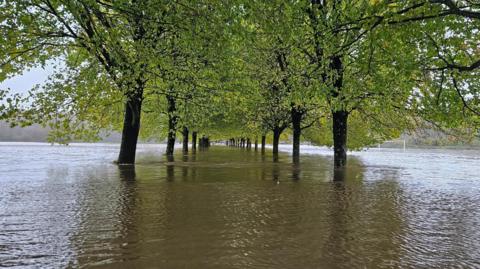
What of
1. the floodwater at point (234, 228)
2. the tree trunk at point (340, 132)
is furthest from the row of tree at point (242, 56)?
the floodwater at point (234, 228)

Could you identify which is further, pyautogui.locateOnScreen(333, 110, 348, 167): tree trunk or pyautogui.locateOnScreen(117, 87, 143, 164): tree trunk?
pyautogui.locateOnScreen(117, 87, 143, 164): tree trunk

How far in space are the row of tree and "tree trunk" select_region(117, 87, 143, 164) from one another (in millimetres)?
77

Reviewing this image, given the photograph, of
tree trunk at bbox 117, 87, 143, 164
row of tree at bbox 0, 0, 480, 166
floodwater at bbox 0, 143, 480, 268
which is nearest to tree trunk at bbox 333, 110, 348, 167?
row of tree at bbox 0, 0, 480, 166

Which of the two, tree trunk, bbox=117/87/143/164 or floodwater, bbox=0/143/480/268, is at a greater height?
tree trunk, bbox=117/87/143/164

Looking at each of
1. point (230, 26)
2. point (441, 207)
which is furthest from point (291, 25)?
point (441, 207)

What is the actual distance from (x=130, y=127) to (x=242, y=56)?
9252 mm

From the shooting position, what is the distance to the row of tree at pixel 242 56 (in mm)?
11986

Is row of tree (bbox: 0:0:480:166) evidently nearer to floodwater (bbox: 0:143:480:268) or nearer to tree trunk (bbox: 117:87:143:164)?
tree trunk (bbox: 117:87:143:164)

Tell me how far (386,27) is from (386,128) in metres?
16.3

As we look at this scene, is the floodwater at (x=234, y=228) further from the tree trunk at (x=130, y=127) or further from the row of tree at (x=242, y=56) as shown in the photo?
the tree trunk at (x=130, y=127)

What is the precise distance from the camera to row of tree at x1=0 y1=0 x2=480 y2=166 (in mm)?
11986

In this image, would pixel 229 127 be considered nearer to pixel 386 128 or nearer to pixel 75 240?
pixel 386 128

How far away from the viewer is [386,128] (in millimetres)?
25578

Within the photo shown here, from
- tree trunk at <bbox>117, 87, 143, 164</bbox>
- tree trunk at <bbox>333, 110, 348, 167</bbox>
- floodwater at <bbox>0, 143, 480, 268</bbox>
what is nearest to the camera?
floodwater at <bbox>0, 143, 480, 268</bbox>
